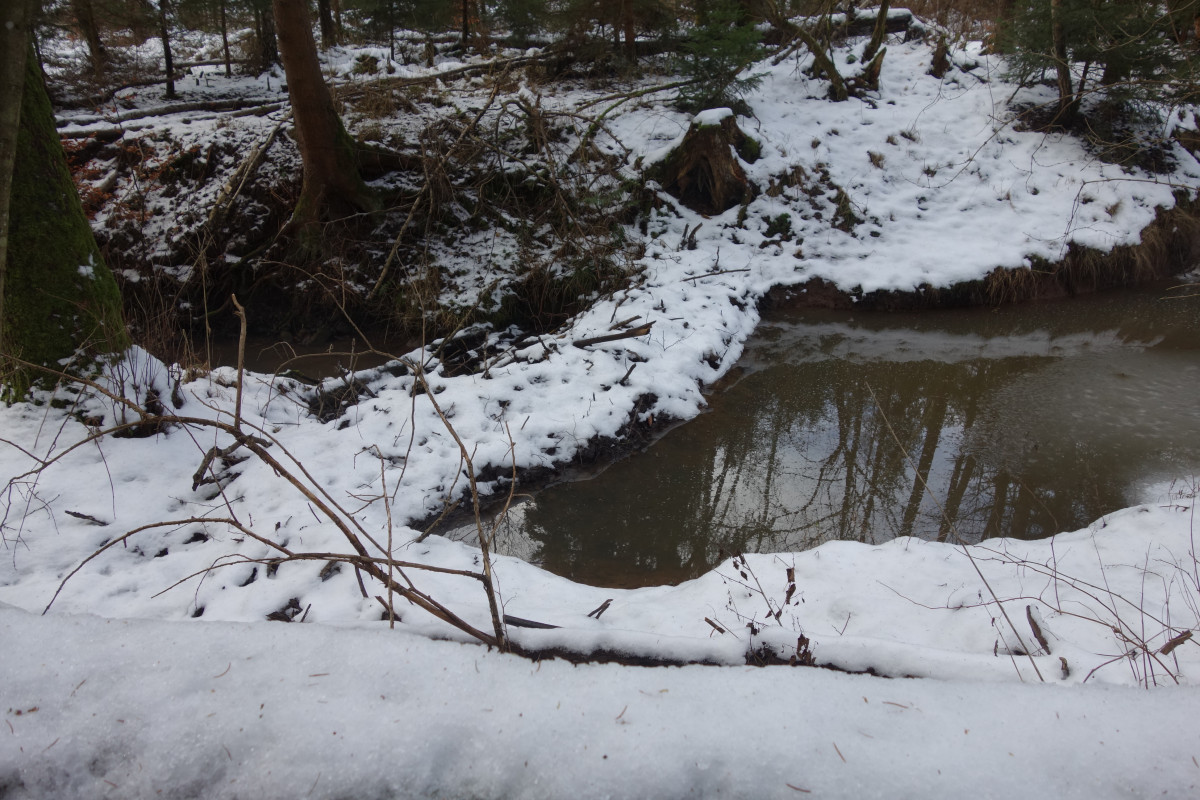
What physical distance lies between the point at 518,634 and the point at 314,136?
6.48m

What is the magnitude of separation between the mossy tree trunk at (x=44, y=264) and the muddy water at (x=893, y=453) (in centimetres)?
264

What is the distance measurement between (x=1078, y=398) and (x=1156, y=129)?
595 cm

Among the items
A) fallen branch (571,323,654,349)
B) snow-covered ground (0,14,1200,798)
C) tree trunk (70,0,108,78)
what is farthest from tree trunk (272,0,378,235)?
tree trunk (70,0,108,78)

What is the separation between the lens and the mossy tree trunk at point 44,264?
313 centimetres

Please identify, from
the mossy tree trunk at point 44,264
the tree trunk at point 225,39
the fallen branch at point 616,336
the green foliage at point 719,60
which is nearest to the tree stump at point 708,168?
the green foliage at point 719,60

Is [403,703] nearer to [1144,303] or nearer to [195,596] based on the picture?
[195,596]

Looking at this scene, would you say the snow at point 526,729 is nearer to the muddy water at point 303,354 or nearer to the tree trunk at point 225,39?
the muddy water at point 303,354

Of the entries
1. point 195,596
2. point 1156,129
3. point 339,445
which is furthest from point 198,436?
point 1156,129

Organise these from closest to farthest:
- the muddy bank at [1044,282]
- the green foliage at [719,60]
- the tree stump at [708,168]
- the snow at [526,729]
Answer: the snow at [526,729] → the muddy bank at [1044,282] → the green foliage at [719,60] → the tree stump at [708,168]

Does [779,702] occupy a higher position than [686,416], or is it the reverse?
[779,702]

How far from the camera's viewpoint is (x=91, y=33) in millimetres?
9242

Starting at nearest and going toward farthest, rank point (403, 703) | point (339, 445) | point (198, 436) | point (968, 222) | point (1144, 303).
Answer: point (403, 703) → point (198, 436) → point (339, 445) → point (1144, 303) → point (968, 222)

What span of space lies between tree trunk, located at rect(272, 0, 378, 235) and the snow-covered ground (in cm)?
271

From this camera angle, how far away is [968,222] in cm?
784
